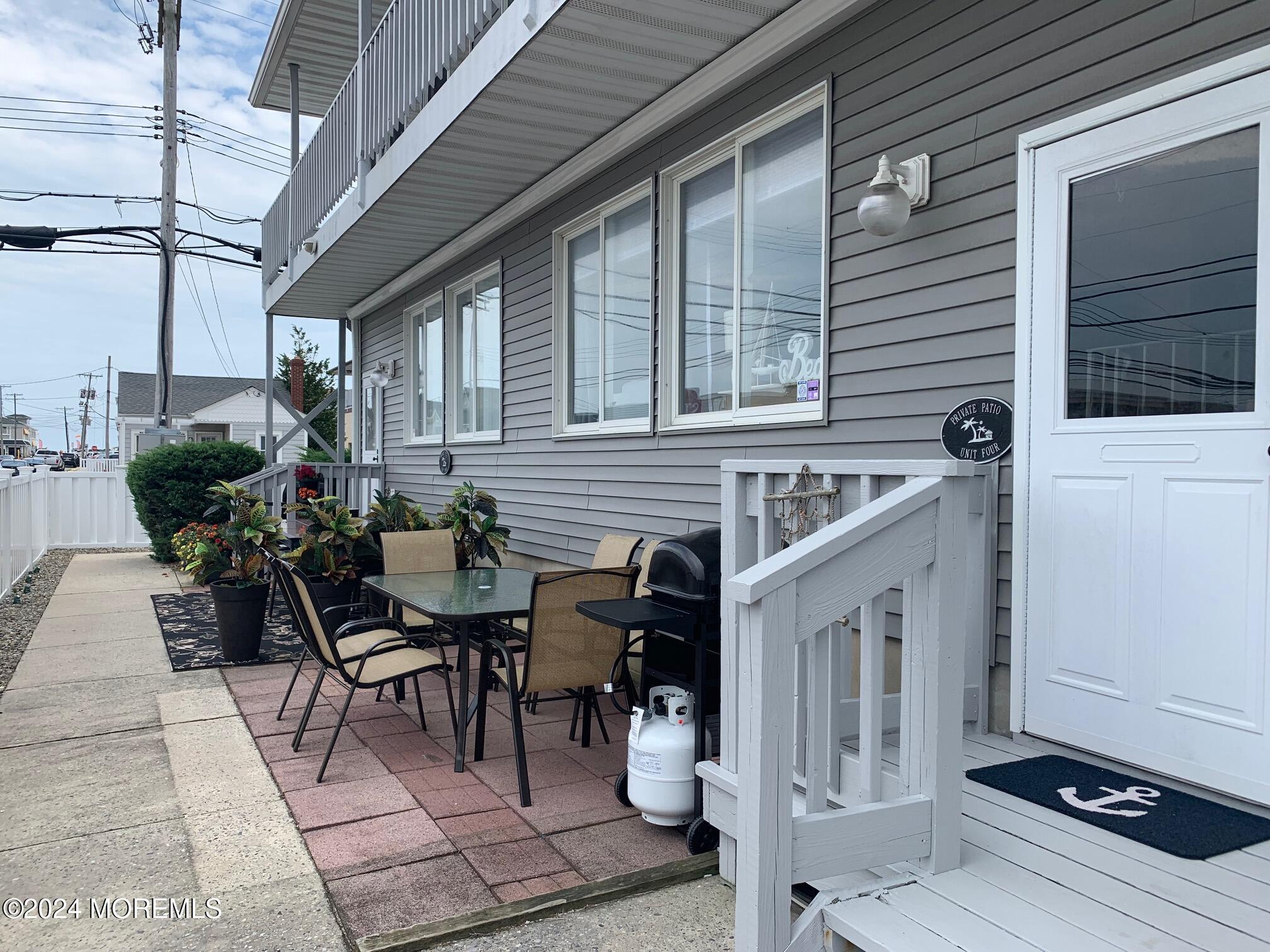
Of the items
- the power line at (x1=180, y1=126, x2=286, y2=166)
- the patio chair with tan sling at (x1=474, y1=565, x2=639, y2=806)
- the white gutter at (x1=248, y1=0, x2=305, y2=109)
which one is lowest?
the patio chair with tan sling at (x1=474, y1=565, x2=639, y2=806)

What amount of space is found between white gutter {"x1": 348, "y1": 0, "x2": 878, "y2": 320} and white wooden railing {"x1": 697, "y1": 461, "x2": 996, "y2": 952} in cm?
224

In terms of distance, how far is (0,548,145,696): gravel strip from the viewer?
Result: 228 inches

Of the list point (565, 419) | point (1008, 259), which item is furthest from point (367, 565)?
point (1008, 259)

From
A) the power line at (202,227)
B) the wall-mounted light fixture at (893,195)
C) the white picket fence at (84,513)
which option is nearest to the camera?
the wall-mounted light fixture at (893,195)

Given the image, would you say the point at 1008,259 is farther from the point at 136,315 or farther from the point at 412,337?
the point at 136,315

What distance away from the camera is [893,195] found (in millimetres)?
3141

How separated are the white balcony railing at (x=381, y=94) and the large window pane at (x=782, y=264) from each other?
153cm

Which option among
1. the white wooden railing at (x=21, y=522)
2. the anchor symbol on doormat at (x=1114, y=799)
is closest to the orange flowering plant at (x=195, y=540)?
the white wooden railing at (x=21, y=522)

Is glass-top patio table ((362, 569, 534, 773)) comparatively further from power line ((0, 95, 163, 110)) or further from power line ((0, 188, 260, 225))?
power line ((0, 95, 163, 110))

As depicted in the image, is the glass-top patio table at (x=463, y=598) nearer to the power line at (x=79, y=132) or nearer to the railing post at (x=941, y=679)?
the railing post at (x=941, y=679)

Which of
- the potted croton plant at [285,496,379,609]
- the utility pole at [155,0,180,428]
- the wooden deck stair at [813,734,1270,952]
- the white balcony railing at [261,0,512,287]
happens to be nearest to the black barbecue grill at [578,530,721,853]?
the wooden deck stair at [813,734,1270,952]

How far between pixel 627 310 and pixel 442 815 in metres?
3.16

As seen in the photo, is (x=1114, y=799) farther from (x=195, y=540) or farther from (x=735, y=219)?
(x=195, y=540)

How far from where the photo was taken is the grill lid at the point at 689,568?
2820 millimetres
